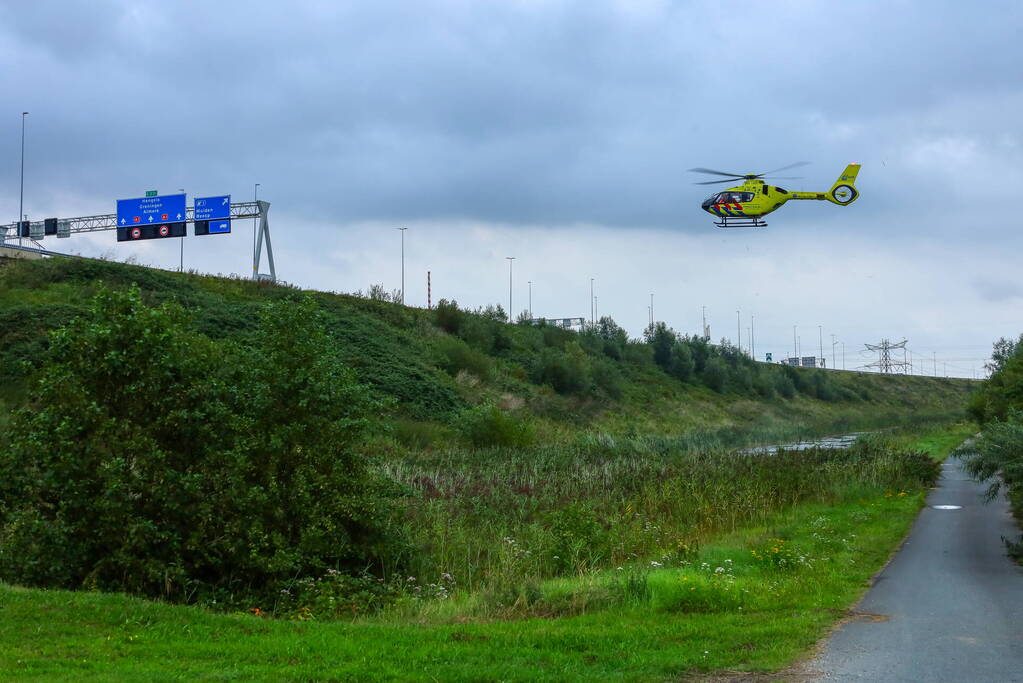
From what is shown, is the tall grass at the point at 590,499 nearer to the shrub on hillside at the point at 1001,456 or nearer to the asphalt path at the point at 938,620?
the asphalt path at the point at 938,620

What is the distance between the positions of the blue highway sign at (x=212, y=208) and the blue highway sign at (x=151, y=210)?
78cm

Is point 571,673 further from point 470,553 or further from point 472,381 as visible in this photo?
point 472,381

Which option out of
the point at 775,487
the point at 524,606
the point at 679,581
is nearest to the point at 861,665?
the point at 679,581

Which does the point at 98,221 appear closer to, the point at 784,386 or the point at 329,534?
the point at 329,534

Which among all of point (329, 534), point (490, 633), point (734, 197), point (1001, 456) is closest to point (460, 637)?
point (490, 633)

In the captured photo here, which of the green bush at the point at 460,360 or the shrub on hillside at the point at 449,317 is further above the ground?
the shrub on hillside at the point at 449,317

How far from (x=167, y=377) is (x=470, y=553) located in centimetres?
571

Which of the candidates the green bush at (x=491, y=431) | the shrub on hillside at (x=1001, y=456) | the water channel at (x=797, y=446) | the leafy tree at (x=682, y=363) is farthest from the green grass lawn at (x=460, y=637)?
the leafy tree at (x=682, y=363)

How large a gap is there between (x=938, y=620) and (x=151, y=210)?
45096 mm

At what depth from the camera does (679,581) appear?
489 inches

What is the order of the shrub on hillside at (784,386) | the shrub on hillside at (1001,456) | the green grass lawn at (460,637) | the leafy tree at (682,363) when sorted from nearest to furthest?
1. the green grass lawn at (460,637)
2. the shrub on hillside at (1001,456)
3. the leafy tree at (682,363)
4. the shrub on hillside at (784,386)

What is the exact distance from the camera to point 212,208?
161 feet

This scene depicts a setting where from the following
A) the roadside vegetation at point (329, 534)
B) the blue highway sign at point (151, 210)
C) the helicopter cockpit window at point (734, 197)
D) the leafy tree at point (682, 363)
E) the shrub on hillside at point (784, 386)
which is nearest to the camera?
the roadside vegetation at point (329, 534)

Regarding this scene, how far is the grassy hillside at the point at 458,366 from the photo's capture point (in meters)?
41.1
